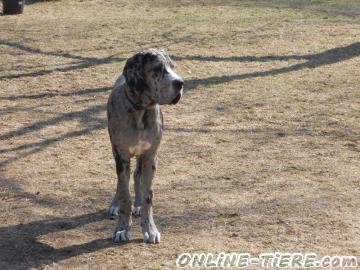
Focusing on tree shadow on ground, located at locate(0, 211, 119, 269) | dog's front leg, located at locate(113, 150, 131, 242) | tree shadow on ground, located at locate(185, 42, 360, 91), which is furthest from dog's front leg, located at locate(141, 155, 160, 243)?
tree shadow on ground, located at locate(185, 42, 360, 91)

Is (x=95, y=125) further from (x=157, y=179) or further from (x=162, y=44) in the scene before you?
(x=162, y=44)

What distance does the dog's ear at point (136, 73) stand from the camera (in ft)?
16.4

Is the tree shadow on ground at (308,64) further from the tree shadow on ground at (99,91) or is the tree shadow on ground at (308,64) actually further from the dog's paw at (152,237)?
the dog's paw at (152,237)

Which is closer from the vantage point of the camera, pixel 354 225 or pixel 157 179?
pixel 354 225

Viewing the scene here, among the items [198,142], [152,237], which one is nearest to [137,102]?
[152,237]

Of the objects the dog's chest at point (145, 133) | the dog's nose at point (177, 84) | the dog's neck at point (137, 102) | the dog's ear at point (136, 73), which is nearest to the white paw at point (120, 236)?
the dog's chest at point (145, 133)

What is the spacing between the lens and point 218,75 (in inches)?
407

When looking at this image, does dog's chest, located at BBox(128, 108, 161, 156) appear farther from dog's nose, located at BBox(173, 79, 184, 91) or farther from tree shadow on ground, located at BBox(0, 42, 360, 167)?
tree shadow on ground, located at BBox(0, 42, 360, 167)

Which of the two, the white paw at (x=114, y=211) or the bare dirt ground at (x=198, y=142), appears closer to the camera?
the bare dirt ground at (x=198, y=142)

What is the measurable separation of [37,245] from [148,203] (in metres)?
0.82

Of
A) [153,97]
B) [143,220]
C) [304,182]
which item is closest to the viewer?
[153,97]

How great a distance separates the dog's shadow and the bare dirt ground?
0.01 m

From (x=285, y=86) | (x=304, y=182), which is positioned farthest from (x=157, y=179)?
(x=285, y=86)

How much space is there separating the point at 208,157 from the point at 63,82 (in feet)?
11.2
